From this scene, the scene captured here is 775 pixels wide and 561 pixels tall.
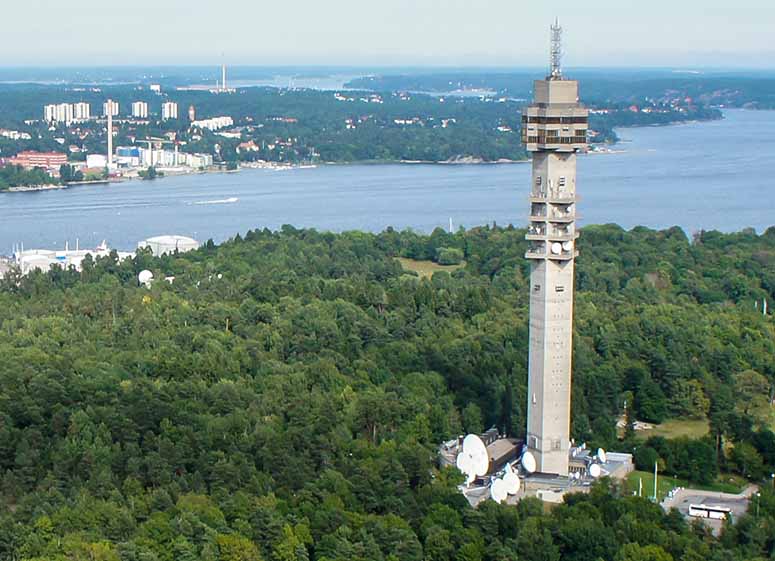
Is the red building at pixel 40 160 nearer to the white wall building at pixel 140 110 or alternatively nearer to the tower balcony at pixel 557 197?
the white wall building at pixel 140 110

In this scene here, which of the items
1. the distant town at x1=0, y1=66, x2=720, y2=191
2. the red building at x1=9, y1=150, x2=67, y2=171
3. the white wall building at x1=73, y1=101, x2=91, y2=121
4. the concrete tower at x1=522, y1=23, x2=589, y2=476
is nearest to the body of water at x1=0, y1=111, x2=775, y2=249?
the distant town at x1=0, y1=66, x2=720, y2=191

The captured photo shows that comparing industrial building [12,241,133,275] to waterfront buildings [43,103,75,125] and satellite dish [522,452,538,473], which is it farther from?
waterfront buildings [43,103,75,125]

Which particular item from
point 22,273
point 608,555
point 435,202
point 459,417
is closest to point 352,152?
point 435,202

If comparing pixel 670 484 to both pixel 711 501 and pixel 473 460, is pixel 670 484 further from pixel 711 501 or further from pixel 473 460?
pixel 473 460

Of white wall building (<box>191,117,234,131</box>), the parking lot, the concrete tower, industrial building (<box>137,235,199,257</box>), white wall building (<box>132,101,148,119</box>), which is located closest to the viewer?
the parking lot

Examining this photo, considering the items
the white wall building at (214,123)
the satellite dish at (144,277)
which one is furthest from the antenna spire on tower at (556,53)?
the white wall building at (214,123)

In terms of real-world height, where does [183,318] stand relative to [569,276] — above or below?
below

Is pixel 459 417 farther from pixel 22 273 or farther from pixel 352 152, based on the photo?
pixel 352 152
